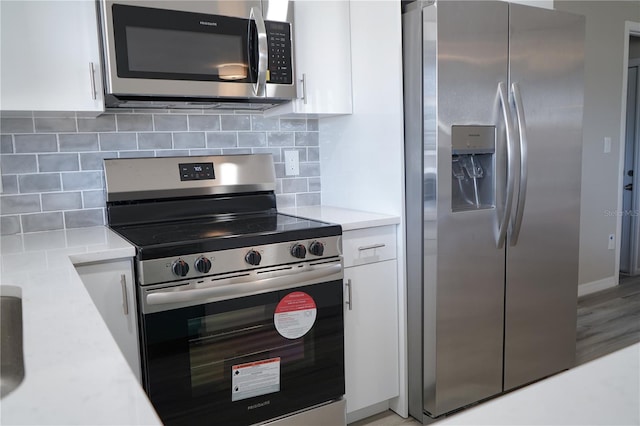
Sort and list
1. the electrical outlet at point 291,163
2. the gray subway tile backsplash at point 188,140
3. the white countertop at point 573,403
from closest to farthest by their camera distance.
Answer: the white countertop at point 573,403 → the gray subway tile backsplash at point 188,140 → the electrical outlet at point 291,163

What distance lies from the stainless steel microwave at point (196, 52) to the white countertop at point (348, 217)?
0.57 meters

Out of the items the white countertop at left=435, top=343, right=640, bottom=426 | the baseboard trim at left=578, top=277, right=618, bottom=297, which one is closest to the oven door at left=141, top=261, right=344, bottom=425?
the white countertop at left=435, top=343, right=640, bottom=426

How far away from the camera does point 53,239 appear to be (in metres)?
1.89

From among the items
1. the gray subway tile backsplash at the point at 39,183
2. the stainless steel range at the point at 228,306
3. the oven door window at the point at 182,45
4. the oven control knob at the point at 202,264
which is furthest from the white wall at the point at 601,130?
the gray subway tile backsplash at the point at 39,183

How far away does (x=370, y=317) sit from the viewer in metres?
2.17

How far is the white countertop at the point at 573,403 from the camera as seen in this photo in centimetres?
51

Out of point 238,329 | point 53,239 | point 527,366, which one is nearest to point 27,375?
point 238,329

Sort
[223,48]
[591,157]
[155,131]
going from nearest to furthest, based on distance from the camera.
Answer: [223,48] → [155,131] → [591,157]

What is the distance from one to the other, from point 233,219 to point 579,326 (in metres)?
2.48

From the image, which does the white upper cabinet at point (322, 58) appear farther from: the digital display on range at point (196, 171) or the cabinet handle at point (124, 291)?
the cabinet handle at point (124, 291)

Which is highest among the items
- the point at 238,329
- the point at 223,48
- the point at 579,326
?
the point at 223,48

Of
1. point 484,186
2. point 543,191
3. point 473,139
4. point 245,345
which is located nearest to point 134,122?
point 245,345

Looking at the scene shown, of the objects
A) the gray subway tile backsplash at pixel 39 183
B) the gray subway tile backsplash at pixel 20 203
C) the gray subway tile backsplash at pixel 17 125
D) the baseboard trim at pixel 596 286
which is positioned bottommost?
the baseboard trim at pixel 596 286

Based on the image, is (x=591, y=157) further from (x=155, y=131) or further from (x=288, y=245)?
(x=155, y=131)
